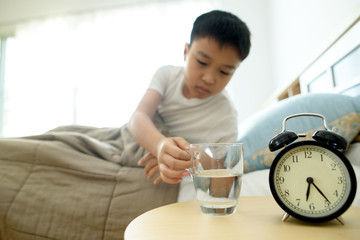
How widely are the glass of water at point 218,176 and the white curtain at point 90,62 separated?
2.52 meters

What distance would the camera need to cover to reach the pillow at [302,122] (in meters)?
0.76

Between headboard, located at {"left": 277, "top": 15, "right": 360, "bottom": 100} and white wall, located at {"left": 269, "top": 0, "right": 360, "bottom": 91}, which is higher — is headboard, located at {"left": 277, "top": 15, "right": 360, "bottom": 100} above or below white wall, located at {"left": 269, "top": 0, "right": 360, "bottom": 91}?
below

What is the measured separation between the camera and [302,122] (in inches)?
32.4

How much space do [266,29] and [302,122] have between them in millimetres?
2153

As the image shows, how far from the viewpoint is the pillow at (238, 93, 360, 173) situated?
0.76 m

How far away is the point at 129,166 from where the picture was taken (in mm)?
871

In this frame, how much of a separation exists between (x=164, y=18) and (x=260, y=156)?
2479 millimetres

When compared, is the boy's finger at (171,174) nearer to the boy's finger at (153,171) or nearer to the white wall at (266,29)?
the boy's finger at (153,171)

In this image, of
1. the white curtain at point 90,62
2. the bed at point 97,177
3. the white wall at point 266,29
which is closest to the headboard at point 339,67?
the bed at point 97,177

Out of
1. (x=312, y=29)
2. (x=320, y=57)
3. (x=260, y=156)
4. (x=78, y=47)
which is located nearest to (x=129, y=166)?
(x=260, y=156)

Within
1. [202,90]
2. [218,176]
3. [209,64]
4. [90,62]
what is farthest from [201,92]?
[90,62]

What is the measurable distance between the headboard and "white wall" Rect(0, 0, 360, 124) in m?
0.13

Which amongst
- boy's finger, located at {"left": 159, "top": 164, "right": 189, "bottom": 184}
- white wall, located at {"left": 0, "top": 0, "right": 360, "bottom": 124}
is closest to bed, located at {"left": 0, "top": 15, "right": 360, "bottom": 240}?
boy's finger, located at {"left": 159, "top": 164, "right": 189, "bottom": 184}

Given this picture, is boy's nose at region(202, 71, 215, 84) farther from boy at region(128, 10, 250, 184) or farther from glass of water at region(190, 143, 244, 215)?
glass of water at region(190, 143, 244, 215)
